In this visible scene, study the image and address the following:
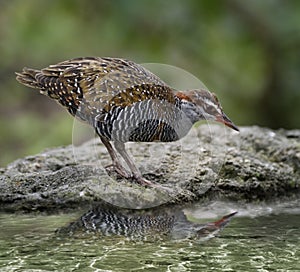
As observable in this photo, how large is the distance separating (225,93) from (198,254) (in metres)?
6.60

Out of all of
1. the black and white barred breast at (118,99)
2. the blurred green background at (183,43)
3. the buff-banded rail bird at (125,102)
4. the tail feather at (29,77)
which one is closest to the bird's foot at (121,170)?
the buff-banded rail bird at (125,102)

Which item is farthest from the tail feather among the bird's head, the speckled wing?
the bird's head

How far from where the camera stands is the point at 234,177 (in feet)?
16.5

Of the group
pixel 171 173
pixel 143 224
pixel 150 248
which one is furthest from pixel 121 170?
pixel 150 248

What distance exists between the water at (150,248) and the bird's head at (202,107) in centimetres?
62

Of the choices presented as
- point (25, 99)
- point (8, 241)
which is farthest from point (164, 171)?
point (25, 99)

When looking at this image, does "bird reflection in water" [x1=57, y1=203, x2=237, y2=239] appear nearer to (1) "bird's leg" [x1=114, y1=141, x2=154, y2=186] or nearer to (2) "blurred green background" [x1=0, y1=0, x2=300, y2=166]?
(1) "bird's leg" [x1=114, y1=141, x2=154, y2=186]

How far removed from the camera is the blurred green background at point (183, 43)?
9.05 m

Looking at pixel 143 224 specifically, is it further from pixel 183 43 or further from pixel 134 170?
pixel 183 43

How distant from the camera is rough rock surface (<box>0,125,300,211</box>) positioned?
448 centimetres

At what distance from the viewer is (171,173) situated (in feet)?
16.2

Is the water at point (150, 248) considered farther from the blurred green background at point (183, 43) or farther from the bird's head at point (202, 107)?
the blurred green background at point (183, 43)

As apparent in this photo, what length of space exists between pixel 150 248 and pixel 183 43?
19.9 ft

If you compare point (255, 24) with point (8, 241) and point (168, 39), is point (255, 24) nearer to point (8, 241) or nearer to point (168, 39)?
point (168, 39)
